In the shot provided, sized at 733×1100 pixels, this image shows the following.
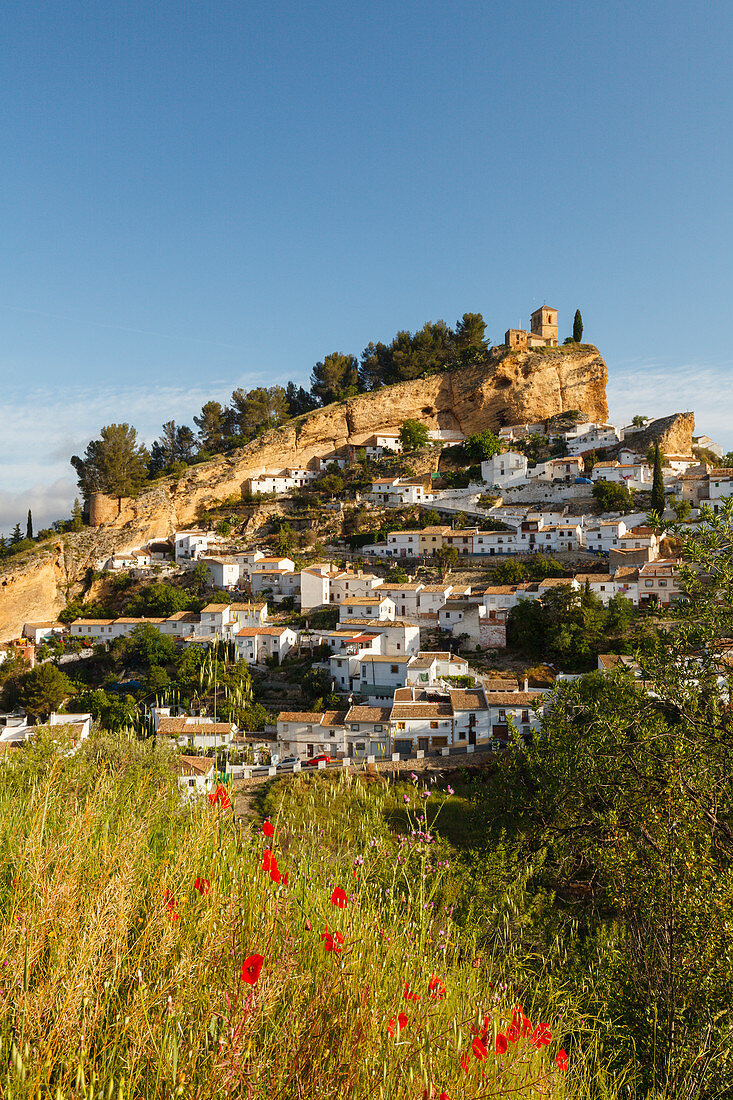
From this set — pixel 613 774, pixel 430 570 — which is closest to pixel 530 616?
pixel 430 570

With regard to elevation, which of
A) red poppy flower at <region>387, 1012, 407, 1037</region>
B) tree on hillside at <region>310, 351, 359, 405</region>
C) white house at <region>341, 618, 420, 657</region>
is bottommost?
white house at <region>341, 618, 420, 657</region>

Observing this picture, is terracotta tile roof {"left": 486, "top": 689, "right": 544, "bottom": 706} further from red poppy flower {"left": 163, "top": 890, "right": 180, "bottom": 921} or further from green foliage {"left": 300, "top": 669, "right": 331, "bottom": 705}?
red poppy flower {"left": 163, "top": 890, "right": 180, "bottom": 921}

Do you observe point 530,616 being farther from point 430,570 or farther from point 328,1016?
point 328,1016

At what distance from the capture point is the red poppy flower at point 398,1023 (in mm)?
1869

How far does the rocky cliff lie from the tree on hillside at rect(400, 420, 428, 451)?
2997 millimetres

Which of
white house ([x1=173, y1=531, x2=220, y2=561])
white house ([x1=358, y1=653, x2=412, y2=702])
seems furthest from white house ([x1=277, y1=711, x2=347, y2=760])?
white house ([x1=173, y1=531, x2=220, y2=561])

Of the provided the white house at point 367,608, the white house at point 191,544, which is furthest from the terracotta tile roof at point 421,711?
the white house at point 191,544

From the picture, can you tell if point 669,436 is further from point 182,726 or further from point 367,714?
point 182,726

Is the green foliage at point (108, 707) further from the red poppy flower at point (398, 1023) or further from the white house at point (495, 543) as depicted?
the red poppy flower at point (398, 1023)

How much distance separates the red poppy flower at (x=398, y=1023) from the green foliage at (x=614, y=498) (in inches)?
1509

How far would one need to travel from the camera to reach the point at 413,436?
52406 millimetres

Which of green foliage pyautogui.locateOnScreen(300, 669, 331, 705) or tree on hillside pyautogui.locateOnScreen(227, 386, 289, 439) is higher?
tree on hillside pyautogui.locateOnScreen(227, 386, 289, 439)

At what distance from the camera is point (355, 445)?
178 ft

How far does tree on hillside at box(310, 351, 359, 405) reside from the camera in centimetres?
6072
